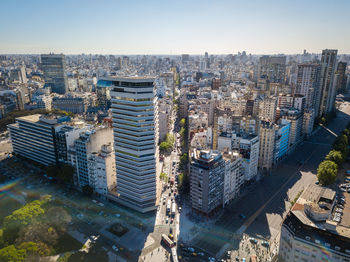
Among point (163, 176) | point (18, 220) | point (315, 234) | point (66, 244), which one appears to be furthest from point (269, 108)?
point (18, 220)

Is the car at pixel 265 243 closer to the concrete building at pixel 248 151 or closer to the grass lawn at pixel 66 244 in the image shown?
the concrete building at pixel 248 151

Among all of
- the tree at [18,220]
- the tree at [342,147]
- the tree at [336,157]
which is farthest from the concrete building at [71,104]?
the tree at [342,147]

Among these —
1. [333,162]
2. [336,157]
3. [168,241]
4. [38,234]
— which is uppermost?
[333,162]

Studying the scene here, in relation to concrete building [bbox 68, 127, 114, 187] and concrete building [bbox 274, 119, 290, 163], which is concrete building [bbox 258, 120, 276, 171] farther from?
concrete building [bbox 68, 127, 114, 187]

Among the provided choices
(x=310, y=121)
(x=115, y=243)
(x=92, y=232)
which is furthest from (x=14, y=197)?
(x=310, y=121)

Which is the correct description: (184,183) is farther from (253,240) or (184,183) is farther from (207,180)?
(253,240)

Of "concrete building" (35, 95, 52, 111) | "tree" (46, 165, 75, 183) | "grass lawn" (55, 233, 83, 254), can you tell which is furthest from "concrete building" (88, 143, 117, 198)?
"concrete building" (35, 95, 52, 111)

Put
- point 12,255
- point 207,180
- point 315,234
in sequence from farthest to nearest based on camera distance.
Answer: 1. point 207,180
2. point 12,255
3. point 315,234
